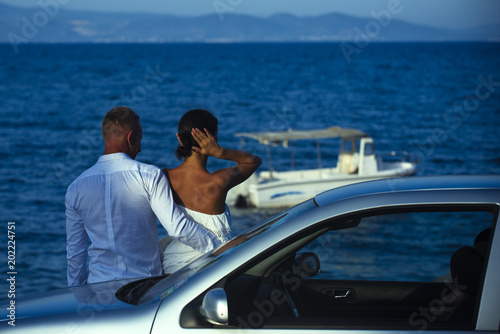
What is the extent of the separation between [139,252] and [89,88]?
58.8m

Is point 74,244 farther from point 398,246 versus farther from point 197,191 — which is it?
point 398,246

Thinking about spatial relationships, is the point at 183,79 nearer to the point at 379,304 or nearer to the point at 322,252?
the point at 322,252

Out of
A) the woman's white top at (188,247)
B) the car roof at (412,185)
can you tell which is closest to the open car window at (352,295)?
the car roof at (412,185)

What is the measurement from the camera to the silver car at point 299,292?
249 cm

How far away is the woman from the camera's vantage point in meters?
3.63

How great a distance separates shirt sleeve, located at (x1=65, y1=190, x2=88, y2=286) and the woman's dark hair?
724 millimetres

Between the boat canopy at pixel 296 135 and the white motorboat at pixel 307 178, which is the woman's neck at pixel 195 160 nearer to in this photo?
the white motorboat at pixel 307 178

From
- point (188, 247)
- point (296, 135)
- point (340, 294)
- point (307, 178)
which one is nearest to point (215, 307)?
point (340, 294)

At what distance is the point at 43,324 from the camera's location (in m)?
2.67

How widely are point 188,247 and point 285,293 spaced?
0.91 metres

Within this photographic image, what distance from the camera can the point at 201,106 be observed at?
4600 cm

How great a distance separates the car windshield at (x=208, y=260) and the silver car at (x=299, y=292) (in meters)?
0.01

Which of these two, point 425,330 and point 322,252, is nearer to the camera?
point 425,330

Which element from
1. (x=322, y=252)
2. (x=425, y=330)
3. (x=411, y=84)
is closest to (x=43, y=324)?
(x=425, y=330)
